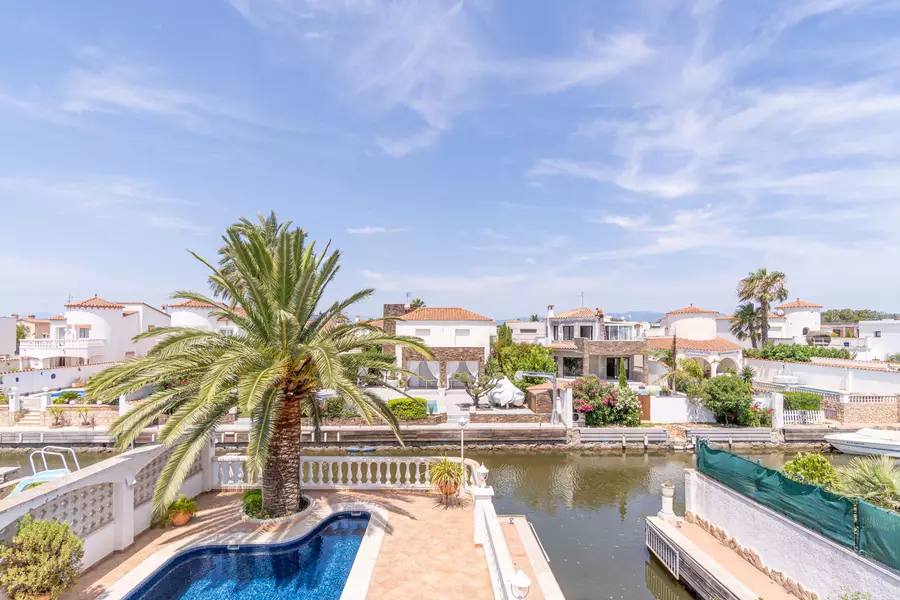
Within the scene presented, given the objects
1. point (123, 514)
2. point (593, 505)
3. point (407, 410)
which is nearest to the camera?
point (123, 514)

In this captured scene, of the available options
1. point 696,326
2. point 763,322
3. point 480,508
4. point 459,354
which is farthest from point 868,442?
point 763,322

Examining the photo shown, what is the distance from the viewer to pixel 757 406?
2434 centimetres

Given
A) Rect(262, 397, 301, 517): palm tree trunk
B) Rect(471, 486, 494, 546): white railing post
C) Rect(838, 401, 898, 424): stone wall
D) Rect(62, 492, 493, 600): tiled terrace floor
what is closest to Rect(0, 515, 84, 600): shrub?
Rect(62, 492, 493, 600): tiled terrace floor

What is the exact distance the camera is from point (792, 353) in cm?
3534

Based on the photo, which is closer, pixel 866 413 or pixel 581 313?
pixel 866 413

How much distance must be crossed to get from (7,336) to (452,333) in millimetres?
46624

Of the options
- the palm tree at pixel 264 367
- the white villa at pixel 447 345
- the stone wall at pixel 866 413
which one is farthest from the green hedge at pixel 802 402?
the palm tree at pixel 264 367

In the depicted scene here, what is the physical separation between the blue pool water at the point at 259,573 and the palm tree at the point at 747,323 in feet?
144

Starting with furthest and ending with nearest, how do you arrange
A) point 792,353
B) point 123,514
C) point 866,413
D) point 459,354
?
1. point 792,353
2. point 459,354
3. point 866,413
4. point 123,514

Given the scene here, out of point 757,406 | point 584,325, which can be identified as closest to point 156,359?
point 757,406

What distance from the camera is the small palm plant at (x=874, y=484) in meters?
8.33

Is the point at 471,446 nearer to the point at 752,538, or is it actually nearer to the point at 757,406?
the point at 752,538

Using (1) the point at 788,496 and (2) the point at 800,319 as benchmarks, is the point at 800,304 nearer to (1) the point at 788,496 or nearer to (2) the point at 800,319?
(2) the point at 800,319

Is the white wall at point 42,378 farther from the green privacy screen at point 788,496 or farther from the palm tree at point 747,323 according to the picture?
the palm tree at point 747,323
